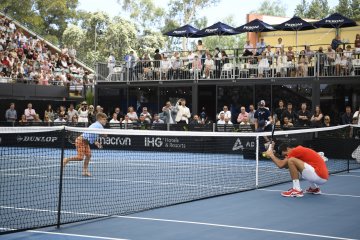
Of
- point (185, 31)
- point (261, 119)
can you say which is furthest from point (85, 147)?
point (185, 31)

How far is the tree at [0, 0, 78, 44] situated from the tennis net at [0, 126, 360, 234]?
2931cm

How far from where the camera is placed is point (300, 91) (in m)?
27.7

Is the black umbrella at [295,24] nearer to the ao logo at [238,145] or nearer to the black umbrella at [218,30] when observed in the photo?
the black umbrella at [218,30]

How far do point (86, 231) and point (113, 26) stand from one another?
5114 centimetres

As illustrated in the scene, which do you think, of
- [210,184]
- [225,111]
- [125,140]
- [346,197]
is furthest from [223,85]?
[346,197]

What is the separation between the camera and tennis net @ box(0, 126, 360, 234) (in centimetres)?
1095

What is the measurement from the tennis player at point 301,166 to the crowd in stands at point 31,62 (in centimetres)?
2247

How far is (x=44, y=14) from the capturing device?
6228cm

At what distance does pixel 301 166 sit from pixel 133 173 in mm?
5573

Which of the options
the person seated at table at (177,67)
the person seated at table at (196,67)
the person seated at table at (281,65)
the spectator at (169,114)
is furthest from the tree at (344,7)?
the spectator at (169,114)

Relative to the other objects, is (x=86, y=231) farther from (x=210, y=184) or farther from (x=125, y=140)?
(x=125, y=140)

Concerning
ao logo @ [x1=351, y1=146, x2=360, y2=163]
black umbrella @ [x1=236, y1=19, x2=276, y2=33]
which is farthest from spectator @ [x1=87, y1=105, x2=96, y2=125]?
ao logo @ [x1=351, y1=146, x2=360, y2=163]

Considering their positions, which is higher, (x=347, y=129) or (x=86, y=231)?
(x=347, y=129)

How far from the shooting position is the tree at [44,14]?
5462 centimetres
